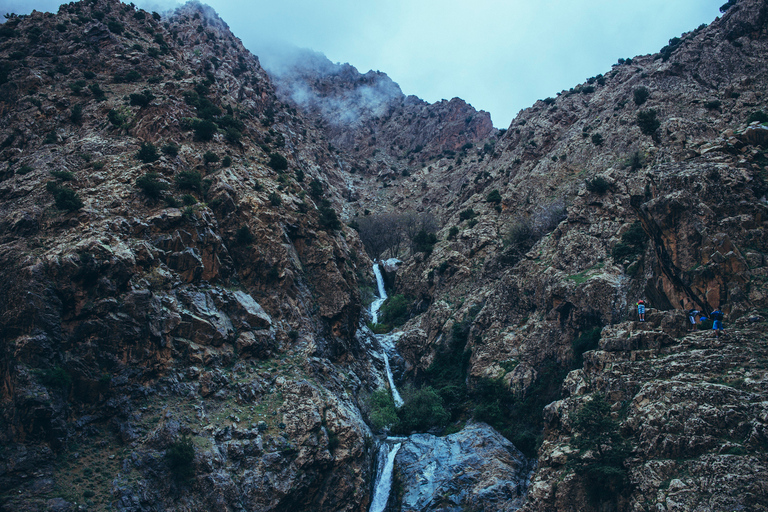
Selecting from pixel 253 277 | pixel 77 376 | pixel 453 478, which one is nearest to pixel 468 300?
pixel 453 478

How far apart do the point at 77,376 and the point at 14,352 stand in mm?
3295

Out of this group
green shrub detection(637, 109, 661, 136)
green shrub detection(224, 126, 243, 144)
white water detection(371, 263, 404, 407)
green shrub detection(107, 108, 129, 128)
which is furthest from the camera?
green shrub detection(637, 109, 661, 136)

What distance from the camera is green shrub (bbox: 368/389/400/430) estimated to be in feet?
117

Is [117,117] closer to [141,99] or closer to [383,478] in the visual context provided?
[141,99]

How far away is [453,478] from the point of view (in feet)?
95.8

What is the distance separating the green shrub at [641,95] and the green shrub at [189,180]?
56481mm

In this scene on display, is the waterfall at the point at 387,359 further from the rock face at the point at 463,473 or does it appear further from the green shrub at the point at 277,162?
the green shrub at the point at 277,162

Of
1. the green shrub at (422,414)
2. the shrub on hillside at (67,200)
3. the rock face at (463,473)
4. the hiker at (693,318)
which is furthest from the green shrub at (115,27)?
the hiker at (693,318)

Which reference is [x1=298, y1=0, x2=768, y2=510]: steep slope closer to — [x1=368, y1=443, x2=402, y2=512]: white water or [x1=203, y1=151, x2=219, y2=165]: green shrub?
[x1=368, y1=443, x2=402, y2=512]: white water

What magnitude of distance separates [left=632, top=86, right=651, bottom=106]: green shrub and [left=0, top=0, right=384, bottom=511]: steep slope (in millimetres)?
45357

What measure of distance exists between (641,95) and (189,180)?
57689 millimetres

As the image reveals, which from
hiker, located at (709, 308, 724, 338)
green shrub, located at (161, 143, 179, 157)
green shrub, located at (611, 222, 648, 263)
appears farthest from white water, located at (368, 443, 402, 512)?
green shrub, located at (161, 143, 179, 157)

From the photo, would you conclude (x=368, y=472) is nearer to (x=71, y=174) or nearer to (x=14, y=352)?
(x=14, y=352)

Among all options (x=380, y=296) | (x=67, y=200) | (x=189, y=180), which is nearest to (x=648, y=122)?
(x=380, y=296)
